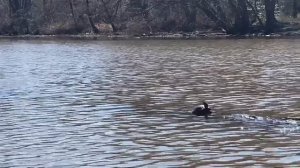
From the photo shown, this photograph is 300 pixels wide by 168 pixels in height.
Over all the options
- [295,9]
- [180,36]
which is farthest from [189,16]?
[295,9]

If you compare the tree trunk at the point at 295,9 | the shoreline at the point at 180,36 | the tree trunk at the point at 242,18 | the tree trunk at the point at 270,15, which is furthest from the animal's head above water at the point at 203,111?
the tree trunk at the point at 295,9

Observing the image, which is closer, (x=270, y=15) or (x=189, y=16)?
(x=270, y=15)

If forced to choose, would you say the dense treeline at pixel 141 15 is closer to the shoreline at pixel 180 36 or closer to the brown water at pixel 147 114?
the shoreline at pixel 180 36

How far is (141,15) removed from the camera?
291ft

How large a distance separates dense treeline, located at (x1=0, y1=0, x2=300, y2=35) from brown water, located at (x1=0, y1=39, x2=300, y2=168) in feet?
132

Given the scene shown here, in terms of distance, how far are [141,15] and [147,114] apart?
225ft

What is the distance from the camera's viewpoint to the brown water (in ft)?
49.0

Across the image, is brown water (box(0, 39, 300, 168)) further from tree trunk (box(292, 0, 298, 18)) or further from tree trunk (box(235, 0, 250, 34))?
tree trunk (box(292, 0, 298, 18))

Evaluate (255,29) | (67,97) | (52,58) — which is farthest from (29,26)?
(67,97)

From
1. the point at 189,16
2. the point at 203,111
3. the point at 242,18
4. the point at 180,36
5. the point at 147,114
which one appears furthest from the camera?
the point at 189,16

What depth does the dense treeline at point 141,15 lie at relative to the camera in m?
80.5

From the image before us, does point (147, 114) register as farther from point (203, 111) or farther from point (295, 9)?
point (295, 9)

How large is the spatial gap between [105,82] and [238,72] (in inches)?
259

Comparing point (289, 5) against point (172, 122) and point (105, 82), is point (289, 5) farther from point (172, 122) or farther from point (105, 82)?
point (172, 122)
